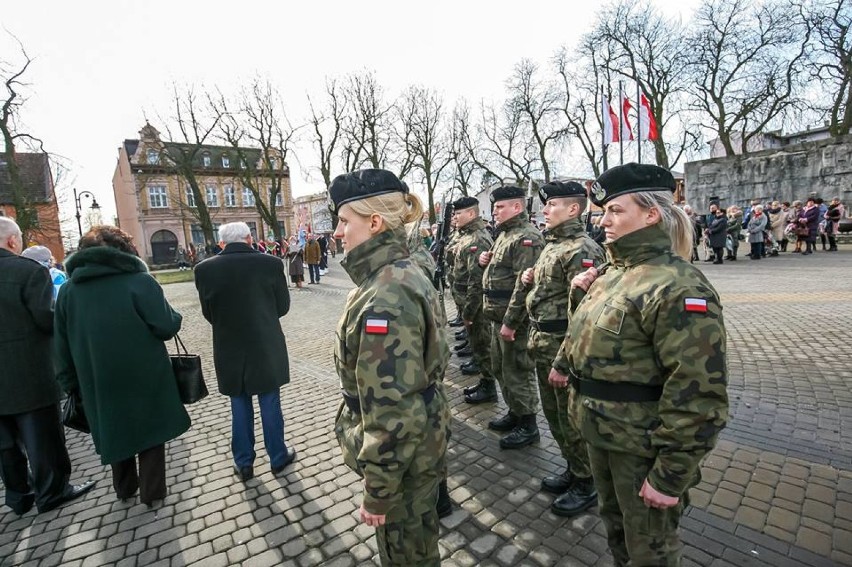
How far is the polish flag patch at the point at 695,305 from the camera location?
1720 mm

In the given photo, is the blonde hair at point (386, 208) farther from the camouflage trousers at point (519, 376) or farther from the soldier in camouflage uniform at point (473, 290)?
the soldier in camouflage uniform at point (473, 290)

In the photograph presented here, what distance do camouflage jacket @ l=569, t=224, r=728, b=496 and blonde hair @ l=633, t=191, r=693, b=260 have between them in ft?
0.28

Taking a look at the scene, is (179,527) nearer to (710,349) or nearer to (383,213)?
(383,213)

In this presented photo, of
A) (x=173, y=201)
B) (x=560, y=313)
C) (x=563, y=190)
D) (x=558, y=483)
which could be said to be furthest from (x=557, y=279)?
(x=173, y=201)

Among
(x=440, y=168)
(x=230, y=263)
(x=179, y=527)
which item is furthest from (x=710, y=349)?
(x=440, y=168)

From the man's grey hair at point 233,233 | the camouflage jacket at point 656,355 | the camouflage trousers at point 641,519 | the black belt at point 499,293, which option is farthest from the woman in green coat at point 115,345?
the camouflage trousers at point 641,519

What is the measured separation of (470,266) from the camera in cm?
580

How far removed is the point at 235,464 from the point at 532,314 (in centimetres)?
293

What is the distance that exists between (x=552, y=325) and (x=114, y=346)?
10.7 ft

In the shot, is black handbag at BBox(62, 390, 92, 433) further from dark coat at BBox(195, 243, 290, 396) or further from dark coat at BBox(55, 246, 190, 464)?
dark coat at BBox(195, 243, 290, 396)

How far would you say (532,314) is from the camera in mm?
3520

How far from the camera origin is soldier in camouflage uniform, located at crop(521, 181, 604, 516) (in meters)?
3.12

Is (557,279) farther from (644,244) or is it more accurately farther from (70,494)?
(70,494)

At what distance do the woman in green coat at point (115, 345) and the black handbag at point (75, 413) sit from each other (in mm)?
90
